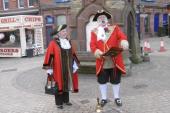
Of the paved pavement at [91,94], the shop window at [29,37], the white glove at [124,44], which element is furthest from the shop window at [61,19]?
the white glove at [124,44]

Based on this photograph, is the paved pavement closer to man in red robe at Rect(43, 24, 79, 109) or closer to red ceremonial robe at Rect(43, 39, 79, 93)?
man in red robe at Rect(43, 24, 79, 109)

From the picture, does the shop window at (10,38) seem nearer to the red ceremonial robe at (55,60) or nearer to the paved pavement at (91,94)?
the paved pavement at (91,94)

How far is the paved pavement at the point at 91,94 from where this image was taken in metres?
7.24

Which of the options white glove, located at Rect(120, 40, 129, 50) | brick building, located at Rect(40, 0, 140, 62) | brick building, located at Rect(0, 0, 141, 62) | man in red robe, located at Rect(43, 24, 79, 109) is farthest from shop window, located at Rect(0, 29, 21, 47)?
white glove, located at Rect(120, 40, 129, 50)

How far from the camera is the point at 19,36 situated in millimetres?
21203

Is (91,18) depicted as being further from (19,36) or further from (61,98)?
(19,36)

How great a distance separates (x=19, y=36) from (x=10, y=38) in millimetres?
608

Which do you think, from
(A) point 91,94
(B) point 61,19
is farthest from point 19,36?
(A) point 91,94

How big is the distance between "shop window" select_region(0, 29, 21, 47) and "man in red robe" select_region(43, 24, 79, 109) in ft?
47.1

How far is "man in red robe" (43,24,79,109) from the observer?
23.5ft

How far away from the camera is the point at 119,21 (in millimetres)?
10891

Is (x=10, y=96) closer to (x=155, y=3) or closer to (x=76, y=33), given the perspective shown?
(x=76, y=33)

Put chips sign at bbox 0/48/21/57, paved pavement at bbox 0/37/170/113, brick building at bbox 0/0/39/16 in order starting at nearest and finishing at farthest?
paved pavement at bbox 0/37/170/113 < chips sign at bbox 0/48/21/57 < brick building at bbox 0/0/39/16

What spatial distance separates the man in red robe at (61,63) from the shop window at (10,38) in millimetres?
14346
